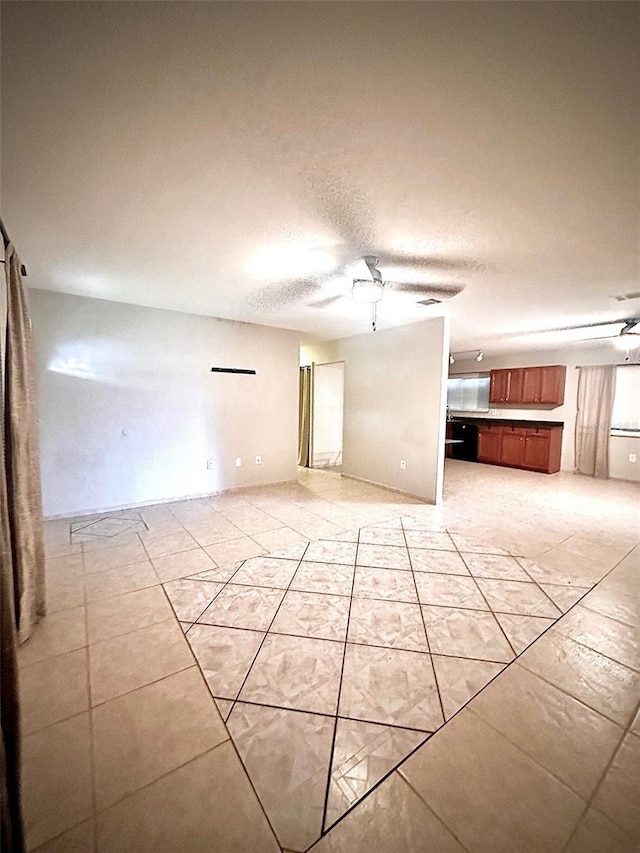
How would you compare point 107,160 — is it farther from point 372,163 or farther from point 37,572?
point 37,572

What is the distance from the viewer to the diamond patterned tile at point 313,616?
1.99 metres

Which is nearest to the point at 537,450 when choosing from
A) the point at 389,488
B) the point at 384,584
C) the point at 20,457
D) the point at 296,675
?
the point at 389,488

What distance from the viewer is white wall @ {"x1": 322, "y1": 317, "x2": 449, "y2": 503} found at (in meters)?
4.49

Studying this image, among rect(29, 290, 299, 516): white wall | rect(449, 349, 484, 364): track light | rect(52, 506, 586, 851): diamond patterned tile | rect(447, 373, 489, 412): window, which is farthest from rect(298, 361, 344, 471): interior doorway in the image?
rect(52, 506, 586, 851): diamond patterned tile

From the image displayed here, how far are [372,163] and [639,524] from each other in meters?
4.80

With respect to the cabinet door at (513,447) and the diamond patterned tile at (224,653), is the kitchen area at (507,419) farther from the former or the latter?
the diamond patterned tile at (224,653)

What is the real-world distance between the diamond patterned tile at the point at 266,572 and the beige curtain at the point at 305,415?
13.7 ft

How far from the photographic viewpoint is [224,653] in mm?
1819

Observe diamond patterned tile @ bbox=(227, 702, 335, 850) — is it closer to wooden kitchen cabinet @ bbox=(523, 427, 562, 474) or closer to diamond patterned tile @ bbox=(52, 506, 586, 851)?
diamond patterned tile @ bbox=(52, 506, 586, 851)

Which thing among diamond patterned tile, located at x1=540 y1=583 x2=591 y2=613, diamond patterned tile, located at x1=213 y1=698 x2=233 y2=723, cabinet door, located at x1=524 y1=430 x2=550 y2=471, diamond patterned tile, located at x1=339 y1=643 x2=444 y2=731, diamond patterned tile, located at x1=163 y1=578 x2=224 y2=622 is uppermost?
cabinet door, located at x1=524 y1=430 x2=550 y2=471

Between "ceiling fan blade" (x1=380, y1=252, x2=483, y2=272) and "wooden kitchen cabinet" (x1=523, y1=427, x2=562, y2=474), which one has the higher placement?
"ceiling fan blade" (x1=380, y1=252, x2=483, y2=272)

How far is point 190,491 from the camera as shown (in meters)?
4.68

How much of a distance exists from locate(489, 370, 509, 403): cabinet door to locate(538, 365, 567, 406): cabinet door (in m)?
0.73

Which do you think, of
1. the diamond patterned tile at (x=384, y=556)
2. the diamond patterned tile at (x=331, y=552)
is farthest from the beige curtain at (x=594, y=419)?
the diamond patterned tile at (x=331, y=552)
